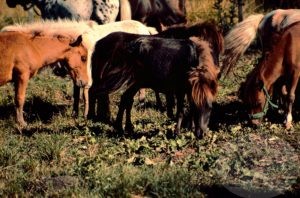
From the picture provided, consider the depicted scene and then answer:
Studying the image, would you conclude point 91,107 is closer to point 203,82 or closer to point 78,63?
point 78,63

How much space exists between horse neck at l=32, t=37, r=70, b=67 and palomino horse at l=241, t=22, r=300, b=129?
9.43 ft

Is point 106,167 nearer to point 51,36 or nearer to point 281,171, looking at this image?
Result: point 281,171

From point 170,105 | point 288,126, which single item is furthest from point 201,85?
point 288,126

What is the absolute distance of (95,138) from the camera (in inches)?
295

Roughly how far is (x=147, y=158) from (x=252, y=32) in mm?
4005

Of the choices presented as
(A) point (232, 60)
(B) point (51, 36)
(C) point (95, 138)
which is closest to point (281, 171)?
(C) point (95, 138)

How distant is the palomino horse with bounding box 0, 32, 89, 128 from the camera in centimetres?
820

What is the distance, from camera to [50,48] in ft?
27.9

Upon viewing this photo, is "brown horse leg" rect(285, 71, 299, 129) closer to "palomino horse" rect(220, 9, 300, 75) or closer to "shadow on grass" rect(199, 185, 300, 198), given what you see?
"palomino horse" rect(220, 9, 300, 75)

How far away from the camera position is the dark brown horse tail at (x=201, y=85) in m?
7.13

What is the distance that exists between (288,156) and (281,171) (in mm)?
625

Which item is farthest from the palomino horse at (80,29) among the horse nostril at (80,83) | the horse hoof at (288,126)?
the horse hoof at (288,126)

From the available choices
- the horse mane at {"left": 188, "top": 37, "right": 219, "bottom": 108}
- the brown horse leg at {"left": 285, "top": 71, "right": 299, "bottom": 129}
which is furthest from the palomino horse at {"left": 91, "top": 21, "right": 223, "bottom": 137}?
the brown horse leg at {"left": 285, "top": 71, "right": 299, "bottom": 129}

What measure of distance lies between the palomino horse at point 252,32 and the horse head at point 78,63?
231 centimetres
